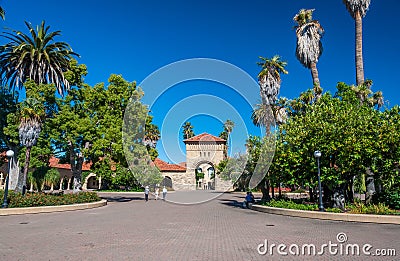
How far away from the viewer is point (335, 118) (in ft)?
53.0

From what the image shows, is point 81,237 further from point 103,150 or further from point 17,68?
point 17,68

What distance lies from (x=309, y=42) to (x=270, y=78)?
195 inches

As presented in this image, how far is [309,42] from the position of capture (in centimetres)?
2955

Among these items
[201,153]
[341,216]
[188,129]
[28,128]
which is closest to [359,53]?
[341,216]

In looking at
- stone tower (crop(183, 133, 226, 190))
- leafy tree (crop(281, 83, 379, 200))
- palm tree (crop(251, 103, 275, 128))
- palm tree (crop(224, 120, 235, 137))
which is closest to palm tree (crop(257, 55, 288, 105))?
palm tree (crop(251, 103, 275, 128))

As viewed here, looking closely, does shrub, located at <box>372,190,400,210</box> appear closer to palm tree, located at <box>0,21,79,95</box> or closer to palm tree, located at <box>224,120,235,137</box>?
palm tree, located at <box>0,21,79,95</box>

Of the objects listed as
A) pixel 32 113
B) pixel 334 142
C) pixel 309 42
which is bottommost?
pixel 334 142

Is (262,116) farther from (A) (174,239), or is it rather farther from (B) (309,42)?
(A) (174,239)

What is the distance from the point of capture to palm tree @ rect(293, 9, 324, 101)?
2930 cm

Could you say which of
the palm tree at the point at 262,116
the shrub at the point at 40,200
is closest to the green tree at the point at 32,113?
the shrub at the point at 40,200

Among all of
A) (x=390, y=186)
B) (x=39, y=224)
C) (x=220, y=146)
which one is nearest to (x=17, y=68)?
(x=39, y=224)

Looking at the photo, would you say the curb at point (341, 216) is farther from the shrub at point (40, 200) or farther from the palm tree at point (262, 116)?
the palm tree at point (262, 116)

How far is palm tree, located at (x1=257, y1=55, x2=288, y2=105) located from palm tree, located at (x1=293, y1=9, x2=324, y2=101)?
2301mm

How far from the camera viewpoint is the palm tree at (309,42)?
1153 inches
